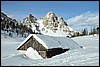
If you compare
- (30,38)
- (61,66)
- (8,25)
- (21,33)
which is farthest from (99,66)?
(8,25)

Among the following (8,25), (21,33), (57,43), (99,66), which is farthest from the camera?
(8,25)

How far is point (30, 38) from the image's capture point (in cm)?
3145

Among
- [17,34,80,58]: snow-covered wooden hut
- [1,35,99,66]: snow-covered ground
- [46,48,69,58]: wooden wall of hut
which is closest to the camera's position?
[1,35,99,66]: snow-covered ground

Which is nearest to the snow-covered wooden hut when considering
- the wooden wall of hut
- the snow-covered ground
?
the wooden wall of hut

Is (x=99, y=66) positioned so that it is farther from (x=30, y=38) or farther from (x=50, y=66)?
(x=30, y=38)

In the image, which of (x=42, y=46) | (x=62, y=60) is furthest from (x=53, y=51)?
(x=62, y=60)

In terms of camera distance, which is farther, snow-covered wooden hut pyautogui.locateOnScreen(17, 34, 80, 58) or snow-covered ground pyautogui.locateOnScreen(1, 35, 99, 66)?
snow-covered wooden hut pyautogui.locateOnScreen(17, 34, 80, 58)

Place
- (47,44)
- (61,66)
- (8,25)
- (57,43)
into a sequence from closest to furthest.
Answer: (61,66) < (47,44) < (57,43) < (8,25)

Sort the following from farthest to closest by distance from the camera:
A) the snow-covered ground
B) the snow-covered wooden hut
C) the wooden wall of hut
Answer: the wooden wall of hut
the snow-covered wooden hut
the snow-covered ground

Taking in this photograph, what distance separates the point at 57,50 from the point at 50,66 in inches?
554

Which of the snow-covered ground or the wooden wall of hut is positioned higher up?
the snow-covered ground

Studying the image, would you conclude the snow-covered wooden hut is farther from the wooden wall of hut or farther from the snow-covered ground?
the snow-covered ground

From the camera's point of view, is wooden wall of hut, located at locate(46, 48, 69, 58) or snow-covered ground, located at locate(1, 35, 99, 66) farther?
wooden wall of hut, located at locate(46, 48, 69, 58)

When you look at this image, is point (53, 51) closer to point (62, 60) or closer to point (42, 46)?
point (42, 46)
